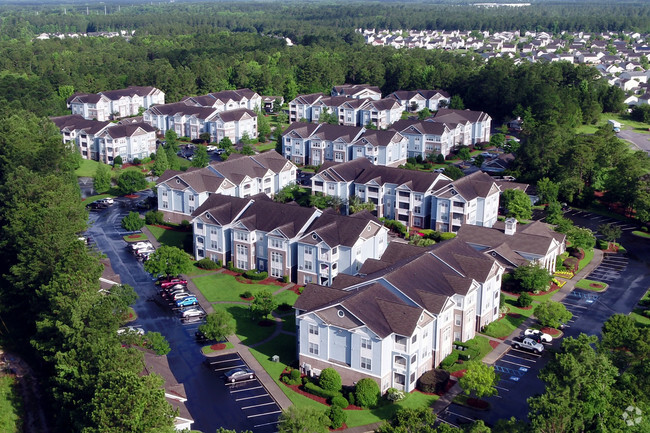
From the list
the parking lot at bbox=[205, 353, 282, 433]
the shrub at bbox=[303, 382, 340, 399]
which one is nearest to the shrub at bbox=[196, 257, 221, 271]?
the parking lot at bbox=[205, 353, 282, 433]

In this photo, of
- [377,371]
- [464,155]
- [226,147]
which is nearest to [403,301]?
[377,371]

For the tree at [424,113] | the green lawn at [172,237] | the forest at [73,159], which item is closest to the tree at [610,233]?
the forest at [73,159]

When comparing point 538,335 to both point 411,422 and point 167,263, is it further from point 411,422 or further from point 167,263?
point 167,263

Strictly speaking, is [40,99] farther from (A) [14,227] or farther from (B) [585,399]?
(B) [585,399]

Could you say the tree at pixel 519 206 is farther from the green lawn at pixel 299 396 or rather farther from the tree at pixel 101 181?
the tree at pixel 101 181

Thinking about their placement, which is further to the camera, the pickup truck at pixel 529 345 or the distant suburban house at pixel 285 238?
the distant suburban house at pixel 285 238

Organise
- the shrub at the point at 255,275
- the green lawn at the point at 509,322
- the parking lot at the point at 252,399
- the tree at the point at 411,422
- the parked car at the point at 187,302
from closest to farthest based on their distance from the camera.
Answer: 1. the tree at the point at 411,422
2. the parking lot at the point at 252,399
3. the green lawn at the point at 509,322
4. the parked car at the point at 187,302
5. the shrub at the point at 255,275

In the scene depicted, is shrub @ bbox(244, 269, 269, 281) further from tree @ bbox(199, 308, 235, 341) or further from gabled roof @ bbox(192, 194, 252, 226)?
tree @ bbox(199, 308, 235, 341)
